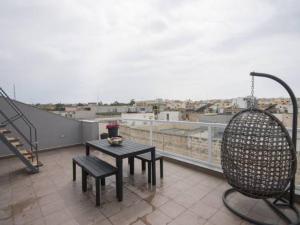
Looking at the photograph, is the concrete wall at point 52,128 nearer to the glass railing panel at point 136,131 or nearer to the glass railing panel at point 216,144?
the glass railing panel at point 136,131

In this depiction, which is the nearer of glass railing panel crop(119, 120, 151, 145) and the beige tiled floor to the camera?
the beige tiled floor

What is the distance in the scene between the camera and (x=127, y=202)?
2.52m

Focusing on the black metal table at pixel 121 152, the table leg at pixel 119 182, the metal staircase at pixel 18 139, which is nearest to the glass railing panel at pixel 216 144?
the black metal table at pixel 121 152

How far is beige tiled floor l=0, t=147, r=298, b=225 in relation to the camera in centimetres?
213

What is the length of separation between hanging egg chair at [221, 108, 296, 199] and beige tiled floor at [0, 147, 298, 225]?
0.43 meters

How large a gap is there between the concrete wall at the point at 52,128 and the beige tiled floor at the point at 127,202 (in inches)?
76.1

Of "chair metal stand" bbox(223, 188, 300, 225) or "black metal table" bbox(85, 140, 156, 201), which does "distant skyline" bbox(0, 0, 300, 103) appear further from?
"black metal table" bbox(85, 140, 156, 201)

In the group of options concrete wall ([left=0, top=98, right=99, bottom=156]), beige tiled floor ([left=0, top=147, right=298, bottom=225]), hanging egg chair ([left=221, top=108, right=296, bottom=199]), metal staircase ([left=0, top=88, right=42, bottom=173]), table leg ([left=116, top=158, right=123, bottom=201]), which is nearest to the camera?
hanging egg chair ([left=221, top=108, right=296, bottom=199])

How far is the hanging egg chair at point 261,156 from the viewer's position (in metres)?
1.94

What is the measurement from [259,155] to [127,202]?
72.0 inches

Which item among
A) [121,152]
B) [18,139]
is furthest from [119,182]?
[18,139]

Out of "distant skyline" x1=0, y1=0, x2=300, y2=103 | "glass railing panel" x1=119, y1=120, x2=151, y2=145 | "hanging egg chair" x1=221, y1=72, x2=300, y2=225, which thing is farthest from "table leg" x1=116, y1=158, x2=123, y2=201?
"glass railing panel" x1=119, y1=120, x2=151, y2=145

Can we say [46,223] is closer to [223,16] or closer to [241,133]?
[241,133]

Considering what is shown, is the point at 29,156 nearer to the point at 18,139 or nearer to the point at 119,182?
the point at 18,139
